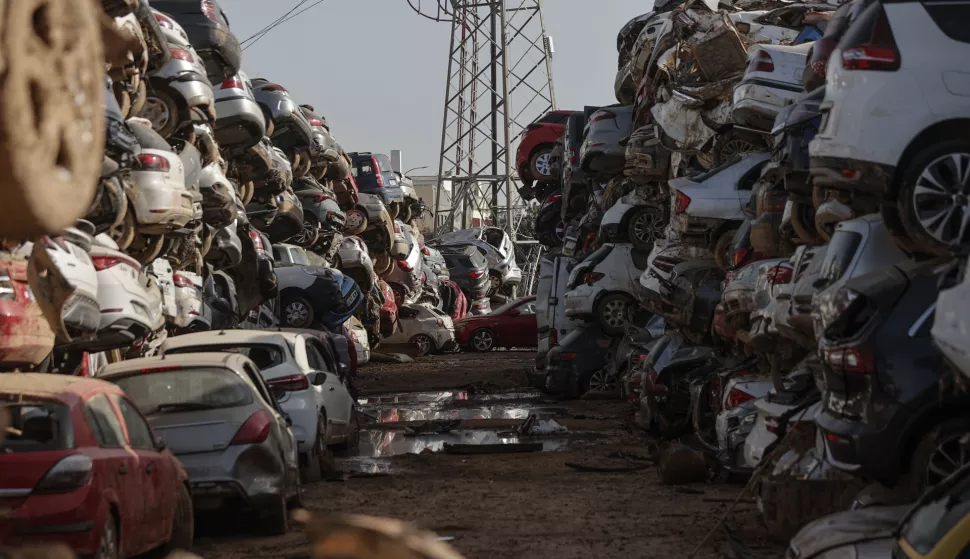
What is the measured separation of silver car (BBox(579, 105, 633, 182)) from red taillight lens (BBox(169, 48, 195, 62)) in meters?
12.0

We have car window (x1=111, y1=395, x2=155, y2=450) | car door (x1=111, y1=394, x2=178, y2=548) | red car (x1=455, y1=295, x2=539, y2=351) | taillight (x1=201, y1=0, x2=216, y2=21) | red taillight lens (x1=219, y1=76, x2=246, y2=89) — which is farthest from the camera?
red car (x1=455, y1=295, x2=539, y2=351)

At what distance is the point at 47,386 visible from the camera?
29.5 ft

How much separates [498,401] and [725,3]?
8075 mm

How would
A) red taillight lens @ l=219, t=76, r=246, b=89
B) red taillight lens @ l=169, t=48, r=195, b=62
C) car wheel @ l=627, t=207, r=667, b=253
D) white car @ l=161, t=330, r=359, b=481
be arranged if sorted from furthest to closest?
car wheel @ l=627, t=207, r=667, b=253
red taillight lens @ l=219, t=76, r=246, b=89
red taillight lens @ l=169, t=48, r=195, b=62
white car @ l=161, t=330, r=359, b=481

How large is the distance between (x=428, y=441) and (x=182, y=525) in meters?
10.4

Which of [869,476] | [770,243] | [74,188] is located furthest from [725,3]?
[74,188]

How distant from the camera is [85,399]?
Result: 9109 millimetres

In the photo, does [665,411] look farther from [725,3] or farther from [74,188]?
[74,188]

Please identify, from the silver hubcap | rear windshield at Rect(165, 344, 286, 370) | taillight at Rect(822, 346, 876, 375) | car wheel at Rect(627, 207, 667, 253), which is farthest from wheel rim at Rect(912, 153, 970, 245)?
the silver hubcap

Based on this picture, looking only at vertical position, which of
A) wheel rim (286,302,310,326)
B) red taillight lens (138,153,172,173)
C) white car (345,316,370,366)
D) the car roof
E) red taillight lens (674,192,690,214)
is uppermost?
red taillight lens (138,153,172,173)

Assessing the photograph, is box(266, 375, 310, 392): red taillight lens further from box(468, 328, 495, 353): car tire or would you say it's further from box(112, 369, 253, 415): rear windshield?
box(468, 328, 495, 353): car tire

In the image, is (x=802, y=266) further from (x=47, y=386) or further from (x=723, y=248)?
(x=723, y=248)

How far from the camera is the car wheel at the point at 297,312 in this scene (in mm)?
32531

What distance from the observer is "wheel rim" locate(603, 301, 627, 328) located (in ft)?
90.6
